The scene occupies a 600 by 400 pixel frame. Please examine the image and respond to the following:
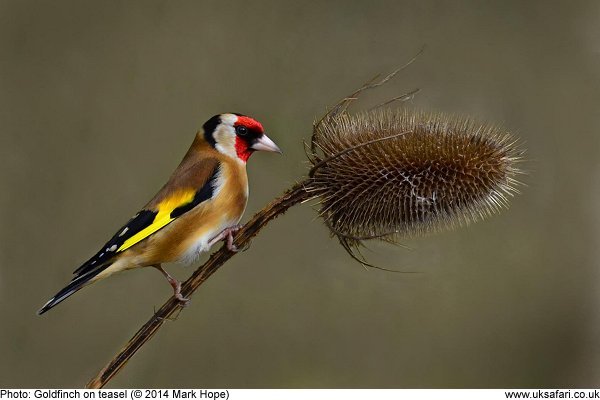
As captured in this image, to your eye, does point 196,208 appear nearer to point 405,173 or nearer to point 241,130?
point 241,130

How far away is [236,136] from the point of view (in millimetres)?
2252

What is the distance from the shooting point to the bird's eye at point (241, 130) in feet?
7.30

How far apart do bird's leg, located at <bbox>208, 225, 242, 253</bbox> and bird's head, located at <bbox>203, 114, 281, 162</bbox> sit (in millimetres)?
207

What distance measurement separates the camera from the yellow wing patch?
2.13m

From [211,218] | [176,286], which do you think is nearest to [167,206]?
[211,218]

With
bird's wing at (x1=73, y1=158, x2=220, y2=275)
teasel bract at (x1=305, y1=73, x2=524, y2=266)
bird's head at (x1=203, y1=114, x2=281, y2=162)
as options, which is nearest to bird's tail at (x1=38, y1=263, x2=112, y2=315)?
bird's wing at (x1=73, y1=158, x2=220, y2=275)

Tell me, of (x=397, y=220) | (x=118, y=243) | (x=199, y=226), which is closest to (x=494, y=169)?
(x=397, y=220)

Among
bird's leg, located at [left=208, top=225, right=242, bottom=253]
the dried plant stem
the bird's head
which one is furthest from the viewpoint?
the bird's head

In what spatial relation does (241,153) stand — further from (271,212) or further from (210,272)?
(210,272)

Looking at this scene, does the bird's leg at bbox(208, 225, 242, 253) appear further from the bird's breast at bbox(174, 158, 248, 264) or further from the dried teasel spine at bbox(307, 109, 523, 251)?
the dried teasel spine at bbox(307, 109, 523, 251)

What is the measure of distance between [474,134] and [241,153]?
A: 66 centimetres

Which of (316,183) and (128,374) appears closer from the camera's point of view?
(316,183)

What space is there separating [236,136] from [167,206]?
0.27 meters

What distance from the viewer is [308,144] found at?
90.7 inches
